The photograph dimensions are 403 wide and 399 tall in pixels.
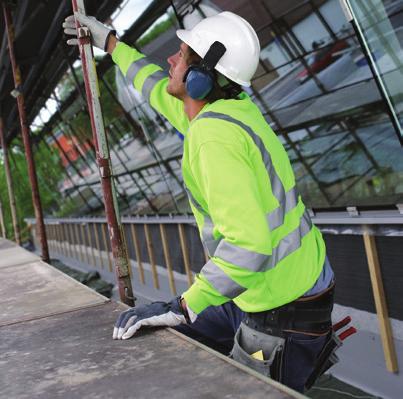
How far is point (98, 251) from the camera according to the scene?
1396 centimetres

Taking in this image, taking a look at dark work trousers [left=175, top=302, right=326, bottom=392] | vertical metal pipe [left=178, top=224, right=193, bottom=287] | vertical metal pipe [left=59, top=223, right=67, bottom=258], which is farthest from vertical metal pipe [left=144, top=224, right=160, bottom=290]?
vertical metal pipe [left=59, top=223, right=67, bottom=258]

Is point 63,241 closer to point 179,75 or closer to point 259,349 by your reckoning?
point 179,75

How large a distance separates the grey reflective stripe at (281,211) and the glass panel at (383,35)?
2.30 meters

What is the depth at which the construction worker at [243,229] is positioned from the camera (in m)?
1.80

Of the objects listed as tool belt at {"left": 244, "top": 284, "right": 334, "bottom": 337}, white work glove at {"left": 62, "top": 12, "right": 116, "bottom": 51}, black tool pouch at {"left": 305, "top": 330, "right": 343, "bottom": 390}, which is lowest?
black tool pouch at {"left": 305, "top": 330, "right": 343, "bottom": 390}

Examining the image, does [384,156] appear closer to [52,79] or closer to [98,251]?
[52,79]

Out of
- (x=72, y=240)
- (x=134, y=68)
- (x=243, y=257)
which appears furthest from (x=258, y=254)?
(x=72, y=240)

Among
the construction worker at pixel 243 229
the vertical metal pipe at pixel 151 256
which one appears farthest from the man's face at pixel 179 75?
the vertical metal pipe at pixel 151 256

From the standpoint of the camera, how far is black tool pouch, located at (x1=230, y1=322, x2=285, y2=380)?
2035 mm

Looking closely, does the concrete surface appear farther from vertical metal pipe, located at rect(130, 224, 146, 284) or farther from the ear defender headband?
vertical metal pipe, located at rect(130, 224, 146, 284)

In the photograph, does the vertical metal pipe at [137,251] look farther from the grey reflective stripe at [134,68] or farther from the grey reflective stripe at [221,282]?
the grey reflective stripe at [221,282]

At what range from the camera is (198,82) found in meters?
2.13

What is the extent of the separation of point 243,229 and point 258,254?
0.10 m

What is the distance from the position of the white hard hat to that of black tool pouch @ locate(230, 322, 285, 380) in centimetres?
108
